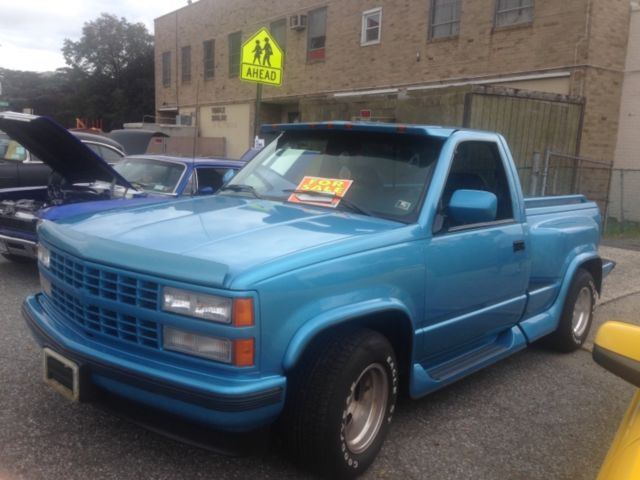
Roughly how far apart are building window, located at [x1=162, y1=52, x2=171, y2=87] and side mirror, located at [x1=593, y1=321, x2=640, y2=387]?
30.7 m

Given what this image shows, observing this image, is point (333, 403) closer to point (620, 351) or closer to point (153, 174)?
point (620, 351)

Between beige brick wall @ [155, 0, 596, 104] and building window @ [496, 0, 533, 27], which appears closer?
beige brick wall @ [155, 0, 596, 104]

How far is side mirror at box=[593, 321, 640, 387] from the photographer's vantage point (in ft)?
7.07

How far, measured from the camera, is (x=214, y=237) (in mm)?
3041

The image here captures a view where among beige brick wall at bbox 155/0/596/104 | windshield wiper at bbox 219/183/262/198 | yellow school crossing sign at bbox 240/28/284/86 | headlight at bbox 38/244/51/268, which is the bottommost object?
headlight at bbox 38/244/51/268

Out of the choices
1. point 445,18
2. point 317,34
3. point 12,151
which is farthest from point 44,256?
point 317,34

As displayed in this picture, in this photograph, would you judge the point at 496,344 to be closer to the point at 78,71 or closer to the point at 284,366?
the point at 284,366

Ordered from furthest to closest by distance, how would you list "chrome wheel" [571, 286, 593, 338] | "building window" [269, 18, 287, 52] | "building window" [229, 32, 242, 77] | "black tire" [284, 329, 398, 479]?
"building window" [229, 32, 242, 77] → "building window" [269, 18, 287, 52] → "chrome wheel" [571, 286, 593, 338] → "black tire" [284, 329, 398, 479]

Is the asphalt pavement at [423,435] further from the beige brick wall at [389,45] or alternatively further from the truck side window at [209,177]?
the beige brick wall at [389,45]

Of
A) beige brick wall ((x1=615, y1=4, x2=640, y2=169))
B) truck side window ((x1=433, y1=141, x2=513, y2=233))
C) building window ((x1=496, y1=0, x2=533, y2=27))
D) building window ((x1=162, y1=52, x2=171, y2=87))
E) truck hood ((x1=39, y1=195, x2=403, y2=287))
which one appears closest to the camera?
truck hood ((x1=39, y1=195, x2=403, y2=287))

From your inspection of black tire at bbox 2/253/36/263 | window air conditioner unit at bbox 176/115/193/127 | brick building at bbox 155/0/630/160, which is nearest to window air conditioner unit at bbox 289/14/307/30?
brick building at bbox 155/0/630/160

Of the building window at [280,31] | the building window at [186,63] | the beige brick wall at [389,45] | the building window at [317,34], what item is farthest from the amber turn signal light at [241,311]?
the building window at [186,63]

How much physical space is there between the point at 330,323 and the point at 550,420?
2.02 m

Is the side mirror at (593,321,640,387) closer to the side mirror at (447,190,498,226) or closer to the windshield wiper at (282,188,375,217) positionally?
the side mirror at (447,190,498,226)
